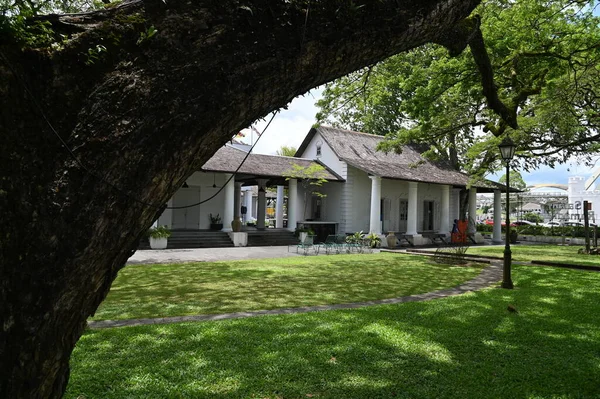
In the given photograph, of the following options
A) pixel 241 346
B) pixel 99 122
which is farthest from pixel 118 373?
pixel 99 122

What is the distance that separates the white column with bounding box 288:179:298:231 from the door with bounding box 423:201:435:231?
417 inches

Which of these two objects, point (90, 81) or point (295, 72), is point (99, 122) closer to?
point (90, 81)

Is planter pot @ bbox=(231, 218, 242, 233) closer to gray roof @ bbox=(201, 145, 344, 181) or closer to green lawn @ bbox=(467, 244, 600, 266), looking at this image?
gray roof @ bbox=(201, 145, 344, 181)

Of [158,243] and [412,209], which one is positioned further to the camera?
[412,209]

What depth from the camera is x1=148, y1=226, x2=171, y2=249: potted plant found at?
59.2 feet

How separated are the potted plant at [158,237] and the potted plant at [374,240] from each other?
10.3 metres

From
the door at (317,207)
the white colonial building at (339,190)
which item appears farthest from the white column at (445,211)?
the door at (317,207)

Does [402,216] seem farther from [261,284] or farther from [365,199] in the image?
[261,284]

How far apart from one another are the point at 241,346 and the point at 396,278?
7234 millimetres

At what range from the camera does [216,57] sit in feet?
6.56

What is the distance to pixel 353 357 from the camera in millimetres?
4484

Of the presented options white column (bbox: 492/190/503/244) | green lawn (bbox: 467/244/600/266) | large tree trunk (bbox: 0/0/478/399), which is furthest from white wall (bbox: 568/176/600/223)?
large tree trunk (bbox: 0/0/478/399)

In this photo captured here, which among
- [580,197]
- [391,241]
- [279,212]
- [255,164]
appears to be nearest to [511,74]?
[391,241]

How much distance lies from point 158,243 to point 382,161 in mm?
15577
